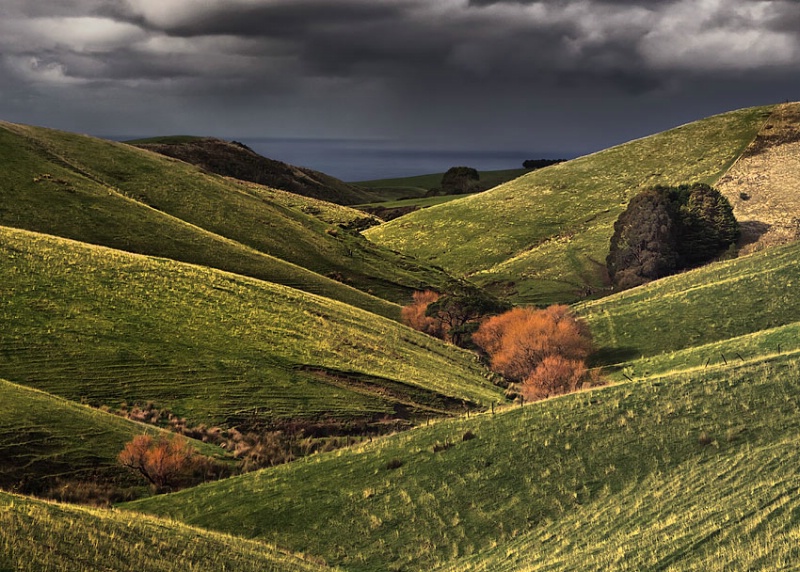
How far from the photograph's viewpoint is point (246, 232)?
113188mm

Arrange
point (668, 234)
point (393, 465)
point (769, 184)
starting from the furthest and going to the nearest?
point (769, 184)
point (668, 234)
point (393, 465)

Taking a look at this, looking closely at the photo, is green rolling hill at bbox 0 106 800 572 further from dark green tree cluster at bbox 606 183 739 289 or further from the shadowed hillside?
dark green tree cluster at bbox 606 183 739 289

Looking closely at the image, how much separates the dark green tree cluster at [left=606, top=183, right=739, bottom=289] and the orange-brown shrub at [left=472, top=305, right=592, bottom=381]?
4419cm

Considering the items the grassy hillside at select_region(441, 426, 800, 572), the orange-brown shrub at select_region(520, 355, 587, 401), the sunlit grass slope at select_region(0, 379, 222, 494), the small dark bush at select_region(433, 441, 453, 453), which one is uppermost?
the grassy hillside at select_region(441, 426, 800, 572)

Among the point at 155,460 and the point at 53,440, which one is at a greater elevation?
the point at 53,440

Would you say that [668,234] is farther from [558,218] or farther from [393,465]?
[393,465]

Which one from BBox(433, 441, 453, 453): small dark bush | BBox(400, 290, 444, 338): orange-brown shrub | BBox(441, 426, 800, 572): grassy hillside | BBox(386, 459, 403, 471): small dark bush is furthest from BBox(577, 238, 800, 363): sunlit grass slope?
BBox(441, 426, 800, 572): grassy hillside

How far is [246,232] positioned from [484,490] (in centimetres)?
8711

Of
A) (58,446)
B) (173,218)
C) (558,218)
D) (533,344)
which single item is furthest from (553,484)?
(558,218)

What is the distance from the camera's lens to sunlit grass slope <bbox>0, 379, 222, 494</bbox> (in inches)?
1548

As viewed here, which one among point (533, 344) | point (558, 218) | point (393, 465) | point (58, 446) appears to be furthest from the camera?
point (558, 218)

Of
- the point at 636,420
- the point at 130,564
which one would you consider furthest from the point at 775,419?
the point at 130,564

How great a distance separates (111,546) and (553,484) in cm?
1703

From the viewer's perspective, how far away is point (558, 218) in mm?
165875
